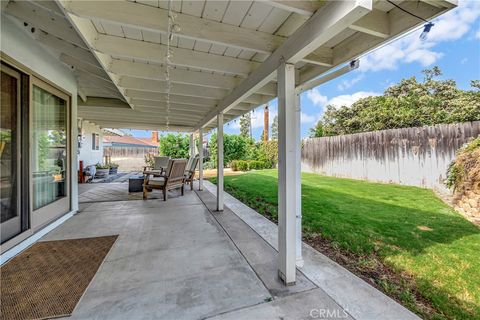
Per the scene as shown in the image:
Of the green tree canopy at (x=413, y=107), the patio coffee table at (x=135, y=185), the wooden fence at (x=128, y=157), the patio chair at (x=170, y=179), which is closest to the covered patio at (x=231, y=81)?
the patio chair at (x=170, y=179)

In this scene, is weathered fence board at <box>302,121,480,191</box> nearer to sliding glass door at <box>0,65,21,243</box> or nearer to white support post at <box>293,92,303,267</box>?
white support post at <box>293,92,303,267</box>

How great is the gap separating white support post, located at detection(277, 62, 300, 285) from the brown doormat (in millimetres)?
1822

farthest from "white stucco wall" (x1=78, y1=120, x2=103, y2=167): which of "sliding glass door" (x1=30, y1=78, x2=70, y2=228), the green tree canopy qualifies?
the green tree canopy

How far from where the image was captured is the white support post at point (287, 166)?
2.01m

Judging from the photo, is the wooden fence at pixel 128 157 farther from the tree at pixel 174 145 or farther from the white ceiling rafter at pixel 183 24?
the white ceiling rafter at pixel 183 24

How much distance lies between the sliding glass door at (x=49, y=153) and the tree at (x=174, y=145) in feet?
27.2

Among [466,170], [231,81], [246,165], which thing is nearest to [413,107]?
[246,165]

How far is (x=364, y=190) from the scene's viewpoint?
5898 millimetres

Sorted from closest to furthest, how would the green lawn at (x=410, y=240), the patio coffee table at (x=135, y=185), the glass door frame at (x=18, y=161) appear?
the green lawn at (x=410, y=240), the glass door frame at (x=18, y=161), the patio coffee table at (x=135, y=185)

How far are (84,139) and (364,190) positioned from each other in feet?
33.4

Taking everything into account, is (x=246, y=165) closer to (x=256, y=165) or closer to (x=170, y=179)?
(x=256, y=165)

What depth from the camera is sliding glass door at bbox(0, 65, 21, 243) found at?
2.50m

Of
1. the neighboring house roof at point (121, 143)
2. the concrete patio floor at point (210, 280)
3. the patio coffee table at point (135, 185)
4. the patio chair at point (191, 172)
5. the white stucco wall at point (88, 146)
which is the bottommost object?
the concrete patio floor at point (210, 280)

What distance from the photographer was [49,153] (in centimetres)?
354
